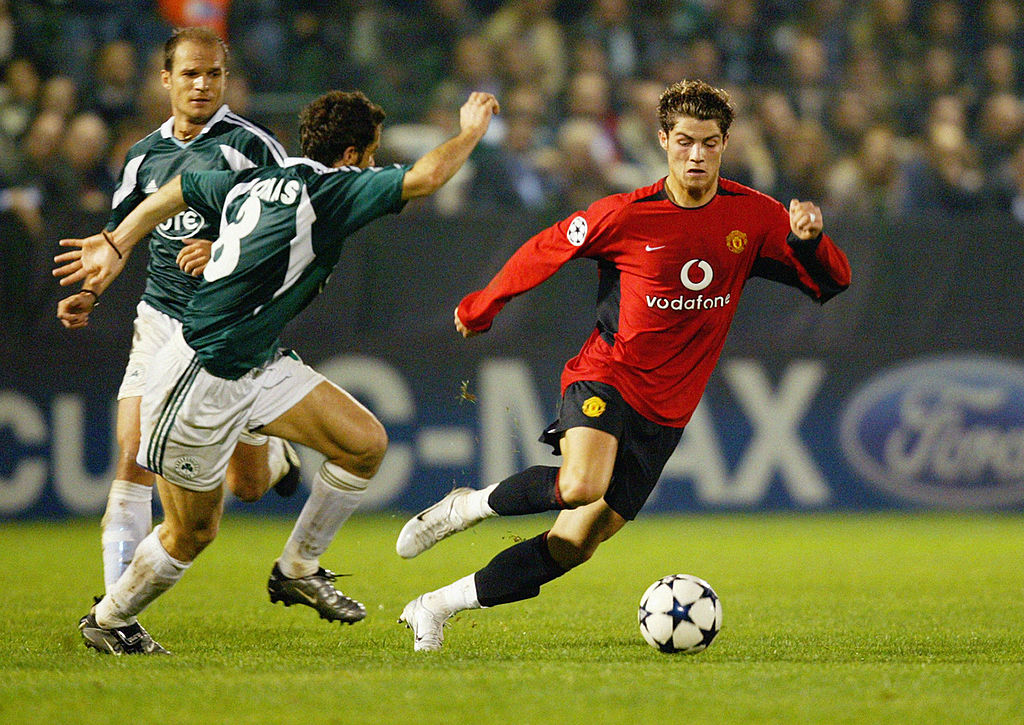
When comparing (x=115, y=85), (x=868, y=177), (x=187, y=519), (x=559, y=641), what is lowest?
(x=559, y=641)

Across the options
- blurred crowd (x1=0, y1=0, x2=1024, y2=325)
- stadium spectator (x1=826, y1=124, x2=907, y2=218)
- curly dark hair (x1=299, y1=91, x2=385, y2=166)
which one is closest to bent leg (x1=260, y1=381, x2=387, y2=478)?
curly dark hair (x1=299, y1=91, x2=385, y2=166)

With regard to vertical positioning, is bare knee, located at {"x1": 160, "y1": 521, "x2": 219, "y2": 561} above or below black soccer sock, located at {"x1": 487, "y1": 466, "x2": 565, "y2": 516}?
below

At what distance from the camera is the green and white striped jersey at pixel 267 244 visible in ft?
15.9

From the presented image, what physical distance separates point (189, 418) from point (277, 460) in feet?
5.80

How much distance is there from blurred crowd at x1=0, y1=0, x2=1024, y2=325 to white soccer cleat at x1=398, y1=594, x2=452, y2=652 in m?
5.39

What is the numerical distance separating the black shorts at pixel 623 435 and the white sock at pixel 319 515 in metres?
0.87

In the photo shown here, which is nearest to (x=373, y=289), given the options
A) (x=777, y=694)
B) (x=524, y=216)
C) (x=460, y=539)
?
(x=524, y=216)

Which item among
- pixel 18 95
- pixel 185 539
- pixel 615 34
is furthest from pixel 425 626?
pixel 615 34

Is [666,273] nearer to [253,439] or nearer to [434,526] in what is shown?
[434,526]

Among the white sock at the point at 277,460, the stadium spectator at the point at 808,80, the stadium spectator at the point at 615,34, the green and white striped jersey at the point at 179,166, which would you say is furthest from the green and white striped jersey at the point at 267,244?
the stadium spectator at the point at 808,80

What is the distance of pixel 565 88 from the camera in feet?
38.9

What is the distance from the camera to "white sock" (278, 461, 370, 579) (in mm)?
5766

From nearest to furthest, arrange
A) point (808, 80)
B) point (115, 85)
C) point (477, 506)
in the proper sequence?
point (477, 506), point (115, 85), point (808, 80)

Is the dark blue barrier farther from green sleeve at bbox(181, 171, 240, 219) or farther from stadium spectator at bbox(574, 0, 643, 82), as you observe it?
green sleeve at bbox(181, 171, 240, 219)
